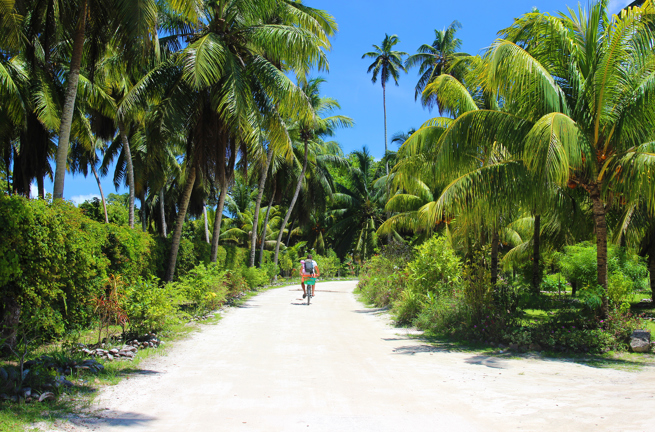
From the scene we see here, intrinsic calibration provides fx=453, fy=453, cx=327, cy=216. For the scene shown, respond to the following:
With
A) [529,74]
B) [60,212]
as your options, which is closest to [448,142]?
[529,74]

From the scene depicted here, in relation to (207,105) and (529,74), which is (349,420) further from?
(207,105)

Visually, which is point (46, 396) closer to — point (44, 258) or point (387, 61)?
point (44, 258)

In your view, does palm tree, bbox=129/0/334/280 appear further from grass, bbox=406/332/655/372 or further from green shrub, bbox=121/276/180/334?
grass, bbox=406/332/655/372

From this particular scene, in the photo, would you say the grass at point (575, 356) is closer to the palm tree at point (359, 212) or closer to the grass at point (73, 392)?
the grass at point (73, 392)

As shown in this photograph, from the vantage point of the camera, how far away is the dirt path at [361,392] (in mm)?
4492

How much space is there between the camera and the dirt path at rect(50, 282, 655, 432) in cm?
449

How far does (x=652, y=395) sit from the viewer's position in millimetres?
5465

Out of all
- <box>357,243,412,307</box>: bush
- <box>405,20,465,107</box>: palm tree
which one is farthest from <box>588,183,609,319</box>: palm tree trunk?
<box>405,20,465,107</box>: palm tree

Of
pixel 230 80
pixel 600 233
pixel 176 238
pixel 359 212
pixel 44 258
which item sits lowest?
pixel 44 258

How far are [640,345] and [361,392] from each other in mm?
5724

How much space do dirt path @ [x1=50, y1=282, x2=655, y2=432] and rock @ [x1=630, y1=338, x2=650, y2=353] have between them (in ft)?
4.66

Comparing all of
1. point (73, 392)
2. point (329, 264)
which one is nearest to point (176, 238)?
point (73, 392)

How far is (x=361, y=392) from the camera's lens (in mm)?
5570

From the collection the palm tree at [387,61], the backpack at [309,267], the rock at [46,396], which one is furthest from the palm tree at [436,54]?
the rock at [46,396]
